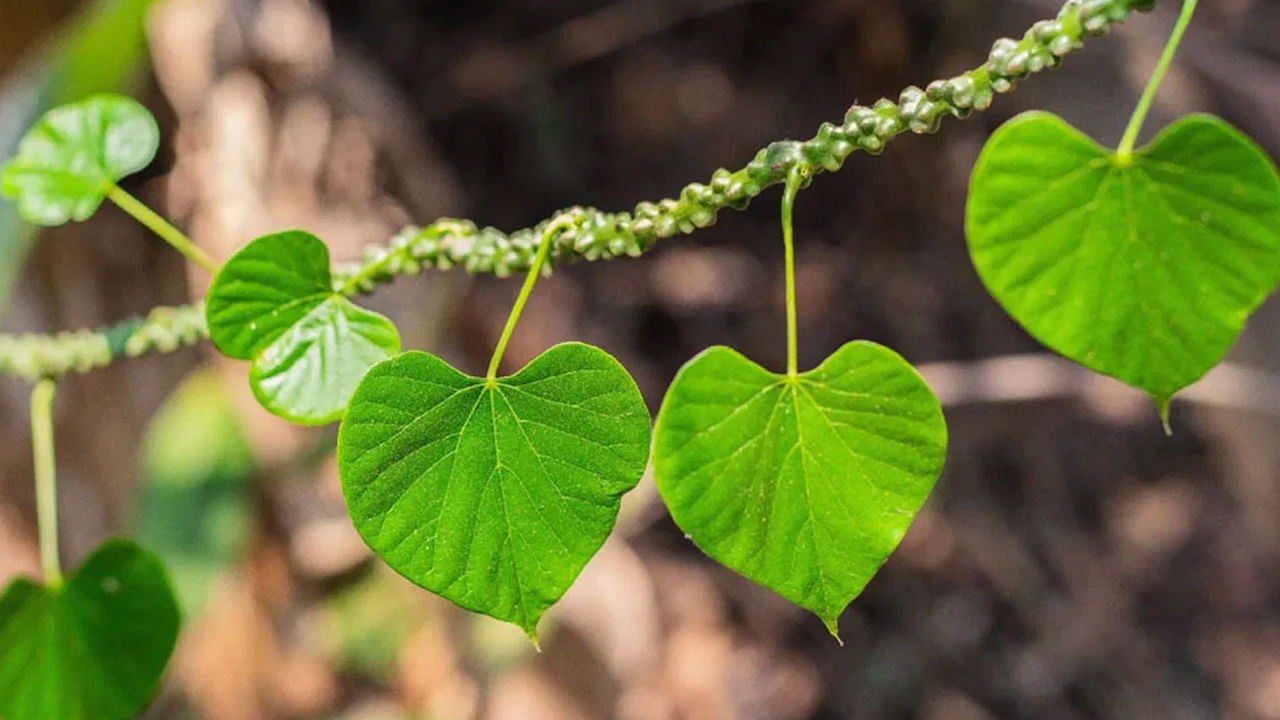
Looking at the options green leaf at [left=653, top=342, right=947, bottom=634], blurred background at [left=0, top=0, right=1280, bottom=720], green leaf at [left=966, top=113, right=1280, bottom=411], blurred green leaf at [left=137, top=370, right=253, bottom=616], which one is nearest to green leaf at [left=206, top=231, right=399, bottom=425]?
green leaf at [left=653, top=342, right=947, bottom=634]

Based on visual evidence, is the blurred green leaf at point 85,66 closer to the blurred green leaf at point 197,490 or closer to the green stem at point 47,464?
the blurred green leaf at point 197,490

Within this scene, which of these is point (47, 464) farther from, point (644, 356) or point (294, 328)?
point (644, 356)

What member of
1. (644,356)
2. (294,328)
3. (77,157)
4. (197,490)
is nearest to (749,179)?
(294,328)

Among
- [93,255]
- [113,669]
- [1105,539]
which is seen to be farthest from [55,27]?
[1105,539]

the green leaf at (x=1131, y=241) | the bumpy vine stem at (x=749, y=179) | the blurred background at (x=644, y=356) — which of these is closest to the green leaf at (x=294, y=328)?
the bumpy vine stem at (x=749, y=179)

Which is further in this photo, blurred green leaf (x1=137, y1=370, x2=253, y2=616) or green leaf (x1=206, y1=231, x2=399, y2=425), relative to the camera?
blurred green leaf (x1=137, y1=370, x2=253, y2=616)

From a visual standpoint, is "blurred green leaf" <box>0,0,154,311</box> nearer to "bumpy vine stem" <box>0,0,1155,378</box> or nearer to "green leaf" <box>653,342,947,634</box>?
"bumpy vine stem" <box>0,0,1155,378</box>
